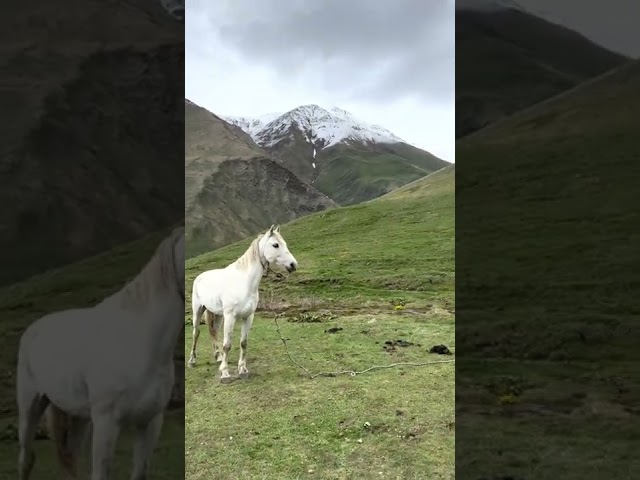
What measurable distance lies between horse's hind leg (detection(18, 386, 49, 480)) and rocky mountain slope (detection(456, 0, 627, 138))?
4.07 m

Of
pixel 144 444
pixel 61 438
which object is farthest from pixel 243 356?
pixel 144 444

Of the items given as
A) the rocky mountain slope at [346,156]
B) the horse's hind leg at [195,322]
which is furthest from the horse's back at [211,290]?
the rocky mountain slope at [346,156]

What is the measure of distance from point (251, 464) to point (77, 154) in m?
4.01

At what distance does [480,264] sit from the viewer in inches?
178

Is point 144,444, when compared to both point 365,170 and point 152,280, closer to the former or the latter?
point 152,280

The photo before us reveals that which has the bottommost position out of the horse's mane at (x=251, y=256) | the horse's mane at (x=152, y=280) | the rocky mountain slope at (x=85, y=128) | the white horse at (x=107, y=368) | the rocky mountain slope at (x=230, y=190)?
the white horse at (x=107, y=368)

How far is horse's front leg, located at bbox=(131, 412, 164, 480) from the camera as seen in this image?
2959mm

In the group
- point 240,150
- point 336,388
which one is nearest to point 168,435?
point 336,388

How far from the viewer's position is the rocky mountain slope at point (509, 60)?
4.26m

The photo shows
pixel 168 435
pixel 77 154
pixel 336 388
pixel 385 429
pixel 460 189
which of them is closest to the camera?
pixel 168 435

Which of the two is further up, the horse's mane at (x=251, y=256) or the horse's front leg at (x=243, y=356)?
the horse's mane at (x=251, y=256)

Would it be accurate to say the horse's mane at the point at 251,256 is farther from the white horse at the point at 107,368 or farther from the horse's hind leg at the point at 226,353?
the white horse at the point at 107,368

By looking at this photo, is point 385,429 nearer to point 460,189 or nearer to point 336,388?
point 336,388

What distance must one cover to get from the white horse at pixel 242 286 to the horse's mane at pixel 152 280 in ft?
13.0
